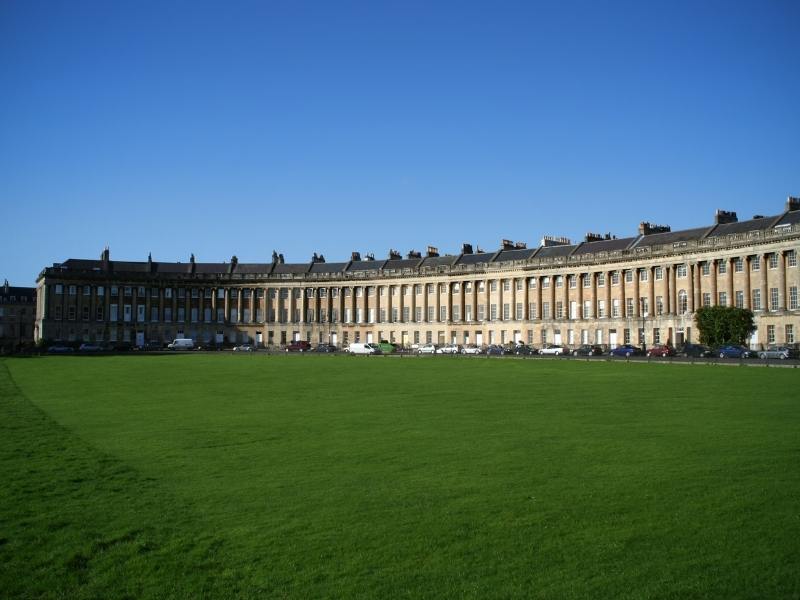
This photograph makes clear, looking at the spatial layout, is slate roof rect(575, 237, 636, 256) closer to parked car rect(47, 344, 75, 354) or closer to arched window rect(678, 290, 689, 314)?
arched window rect(678, 290, 689, 314)

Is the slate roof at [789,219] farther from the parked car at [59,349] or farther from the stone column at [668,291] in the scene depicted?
the parked car at [59,349]

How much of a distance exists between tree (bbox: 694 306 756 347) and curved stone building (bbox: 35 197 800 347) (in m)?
5.05

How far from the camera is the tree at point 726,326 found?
70.2 metres

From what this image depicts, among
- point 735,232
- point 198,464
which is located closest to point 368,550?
point 198,464

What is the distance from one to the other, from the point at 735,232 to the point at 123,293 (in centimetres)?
9118

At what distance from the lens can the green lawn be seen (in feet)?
28.2

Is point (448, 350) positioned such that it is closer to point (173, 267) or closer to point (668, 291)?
point (668, 291)

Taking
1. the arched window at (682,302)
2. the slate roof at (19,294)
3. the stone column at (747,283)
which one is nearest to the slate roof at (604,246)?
the arched window at (682,302)

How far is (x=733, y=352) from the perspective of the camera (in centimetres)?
6456

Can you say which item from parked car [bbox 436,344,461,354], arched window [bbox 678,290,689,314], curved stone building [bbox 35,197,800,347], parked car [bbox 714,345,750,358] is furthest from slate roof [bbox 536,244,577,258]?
parked car [bbox 714,345,750,358]

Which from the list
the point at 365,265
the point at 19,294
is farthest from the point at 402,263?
the point at 19,294

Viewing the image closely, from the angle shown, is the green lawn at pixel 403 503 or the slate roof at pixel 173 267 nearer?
the green lawn at pixel 403 503

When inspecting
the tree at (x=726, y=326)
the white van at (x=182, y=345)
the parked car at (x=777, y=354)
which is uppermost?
the tree at (x=726, y=326)

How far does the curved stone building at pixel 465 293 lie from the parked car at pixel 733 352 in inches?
415
